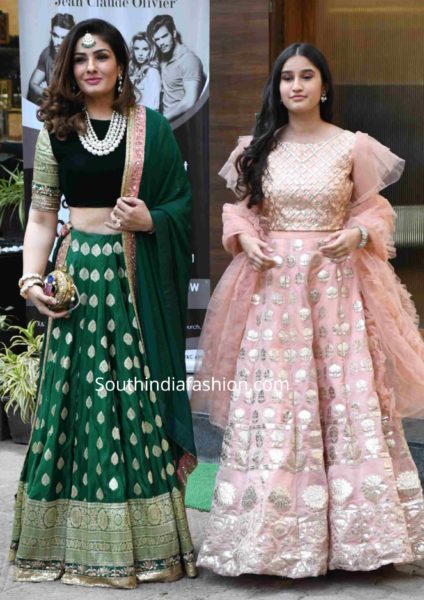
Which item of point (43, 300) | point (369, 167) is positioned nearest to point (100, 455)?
point (43, 300)

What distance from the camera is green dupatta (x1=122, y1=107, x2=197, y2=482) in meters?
4.64

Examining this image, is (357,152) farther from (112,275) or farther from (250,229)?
(112,275)

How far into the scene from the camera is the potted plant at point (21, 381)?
22.5 ft

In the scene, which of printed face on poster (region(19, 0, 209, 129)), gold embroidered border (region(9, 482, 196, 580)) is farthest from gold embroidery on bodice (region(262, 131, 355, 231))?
printed face on poster (region(19, 0, 209, 129))

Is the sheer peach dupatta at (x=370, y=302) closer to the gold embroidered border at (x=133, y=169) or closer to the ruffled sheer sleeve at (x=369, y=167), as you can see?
the ruffled sheer sleeve at (x=369, y=167)

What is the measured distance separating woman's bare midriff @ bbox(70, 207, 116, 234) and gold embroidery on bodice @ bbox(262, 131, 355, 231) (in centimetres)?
62

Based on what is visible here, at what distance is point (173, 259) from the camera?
4.71 m

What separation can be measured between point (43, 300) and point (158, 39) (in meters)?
2.55

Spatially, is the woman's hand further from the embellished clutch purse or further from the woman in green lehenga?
the embellished clutch purse

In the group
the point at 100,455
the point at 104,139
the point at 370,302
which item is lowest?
the point at 100,455

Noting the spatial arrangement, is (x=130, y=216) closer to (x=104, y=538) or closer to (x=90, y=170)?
(x=90, y=170)

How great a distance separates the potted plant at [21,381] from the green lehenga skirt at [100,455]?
81.8 inches

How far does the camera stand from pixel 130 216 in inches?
178

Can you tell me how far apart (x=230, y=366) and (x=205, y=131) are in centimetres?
223
